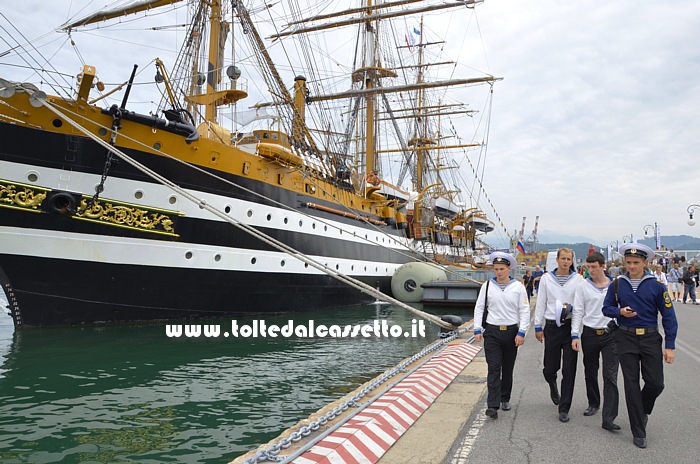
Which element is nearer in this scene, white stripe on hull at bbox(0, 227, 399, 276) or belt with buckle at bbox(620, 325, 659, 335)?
belt with buckle at bbox(620, 325, 659, 335)

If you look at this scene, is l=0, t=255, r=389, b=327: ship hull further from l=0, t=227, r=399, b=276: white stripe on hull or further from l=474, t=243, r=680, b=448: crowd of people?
l=474, t=243, r=680, b=448: crowd of people

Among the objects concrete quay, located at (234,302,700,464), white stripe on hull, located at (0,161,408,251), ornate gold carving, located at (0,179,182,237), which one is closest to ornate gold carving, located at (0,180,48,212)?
ornate gold carving, located at (0,179,182,237)

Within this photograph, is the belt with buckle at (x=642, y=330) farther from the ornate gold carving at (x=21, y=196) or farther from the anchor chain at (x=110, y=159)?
the ornate gold carving at (x=21, y=196)

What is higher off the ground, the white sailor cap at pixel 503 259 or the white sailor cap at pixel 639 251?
the white sailor cap at pixel 639 251

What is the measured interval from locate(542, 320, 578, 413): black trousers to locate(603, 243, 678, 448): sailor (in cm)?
59

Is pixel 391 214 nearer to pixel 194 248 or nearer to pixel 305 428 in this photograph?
pixel 194 248

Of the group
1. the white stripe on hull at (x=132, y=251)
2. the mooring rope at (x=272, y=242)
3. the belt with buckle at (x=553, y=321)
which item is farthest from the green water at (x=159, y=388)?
the belt with buckle at (x=553, y=321)

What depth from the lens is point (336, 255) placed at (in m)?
16.7

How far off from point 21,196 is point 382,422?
897 centimetres

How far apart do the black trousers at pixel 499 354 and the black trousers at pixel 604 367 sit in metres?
0.61

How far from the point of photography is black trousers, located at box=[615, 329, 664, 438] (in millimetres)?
3840

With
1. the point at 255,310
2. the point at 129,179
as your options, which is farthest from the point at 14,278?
the point at 255,310

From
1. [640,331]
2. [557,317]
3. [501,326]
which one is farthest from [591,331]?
[501,326]

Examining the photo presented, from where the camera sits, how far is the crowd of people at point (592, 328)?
389 centimetres
